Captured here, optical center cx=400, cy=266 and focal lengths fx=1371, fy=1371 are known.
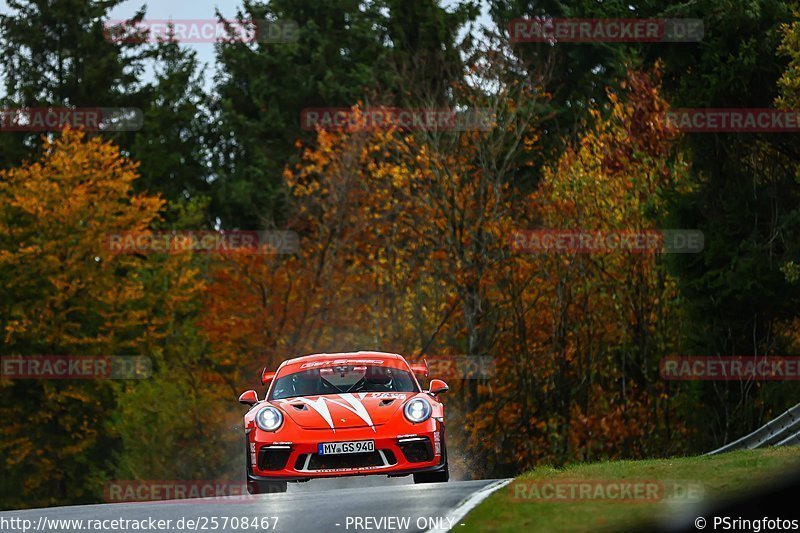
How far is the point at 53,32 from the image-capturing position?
63.2 meters

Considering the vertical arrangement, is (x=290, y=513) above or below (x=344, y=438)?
below

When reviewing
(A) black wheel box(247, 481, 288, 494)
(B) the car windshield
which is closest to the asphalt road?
(A) black wheel box(247, 481, 288, 494)

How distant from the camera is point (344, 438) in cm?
1429

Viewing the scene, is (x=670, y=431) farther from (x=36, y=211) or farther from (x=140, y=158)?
(x=140, y=158)

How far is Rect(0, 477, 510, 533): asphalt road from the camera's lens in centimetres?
1098

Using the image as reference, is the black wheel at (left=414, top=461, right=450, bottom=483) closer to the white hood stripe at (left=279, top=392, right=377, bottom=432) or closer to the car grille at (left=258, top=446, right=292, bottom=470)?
the white hood stripe at (left=279, top=392, right=377, bottom=432)

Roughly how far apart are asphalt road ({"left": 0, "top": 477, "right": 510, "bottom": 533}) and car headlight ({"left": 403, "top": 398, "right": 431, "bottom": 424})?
0.84 meters

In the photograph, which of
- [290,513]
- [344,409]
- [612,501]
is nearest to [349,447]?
[344,409]

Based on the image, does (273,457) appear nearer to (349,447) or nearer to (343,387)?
(349,447)

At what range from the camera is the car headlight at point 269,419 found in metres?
14.6

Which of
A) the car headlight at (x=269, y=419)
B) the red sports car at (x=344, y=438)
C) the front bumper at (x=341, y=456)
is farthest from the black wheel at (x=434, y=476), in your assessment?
the car headlight at (x=269, y=419)

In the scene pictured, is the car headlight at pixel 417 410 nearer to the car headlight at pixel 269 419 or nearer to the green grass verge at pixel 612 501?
the green grass verge at pixel 612 501

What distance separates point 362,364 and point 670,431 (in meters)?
21.1

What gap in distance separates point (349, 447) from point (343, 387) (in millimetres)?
1950
